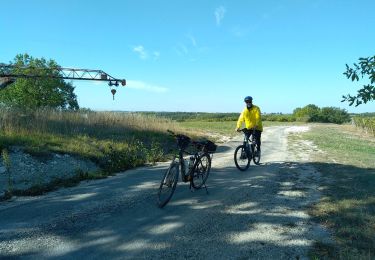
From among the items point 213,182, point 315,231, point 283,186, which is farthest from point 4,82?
point 315,231

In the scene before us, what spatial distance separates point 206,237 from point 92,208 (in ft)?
8.18

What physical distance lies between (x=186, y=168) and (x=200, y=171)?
0.52 m

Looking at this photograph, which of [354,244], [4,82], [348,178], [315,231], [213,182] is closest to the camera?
[354,244]

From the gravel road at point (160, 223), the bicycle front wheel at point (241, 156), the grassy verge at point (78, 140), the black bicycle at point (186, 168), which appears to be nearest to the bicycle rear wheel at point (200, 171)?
the black bicycle at point (186, 168)

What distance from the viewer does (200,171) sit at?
26.7 feet

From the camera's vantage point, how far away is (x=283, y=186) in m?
8.77

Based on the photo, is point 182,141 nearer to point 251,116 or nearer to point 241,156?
point 241,156

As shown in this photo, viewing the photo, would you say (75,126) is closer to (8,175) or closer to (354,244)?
(8,175)

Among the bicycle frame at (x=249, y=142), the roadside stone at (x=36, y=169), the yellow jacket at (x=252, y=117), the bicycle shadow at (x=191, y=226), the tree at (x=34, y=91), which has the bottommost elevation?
the bicycle shadow at (x=191, y=226)

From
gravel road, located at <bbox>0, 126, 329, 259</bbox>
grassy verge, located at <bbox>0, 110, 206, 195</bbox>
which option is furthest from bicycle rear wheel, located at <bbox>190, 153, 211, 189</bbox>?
grassy verge, located at <bbox>0, 110, 206, 195</bbox>

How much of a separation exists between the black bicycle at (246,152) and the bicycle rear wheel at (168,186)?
175 inches

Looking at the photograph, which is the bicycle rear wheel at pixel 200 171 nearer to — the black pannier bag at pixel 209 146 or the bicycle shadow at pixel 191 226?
→ the black pannier bag at pixel 209 146

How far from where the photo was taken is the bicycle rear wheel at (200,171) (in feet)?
26.0

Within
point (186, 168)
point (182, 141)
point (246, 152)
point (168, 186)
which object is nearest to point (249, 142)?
point (246, 152)
